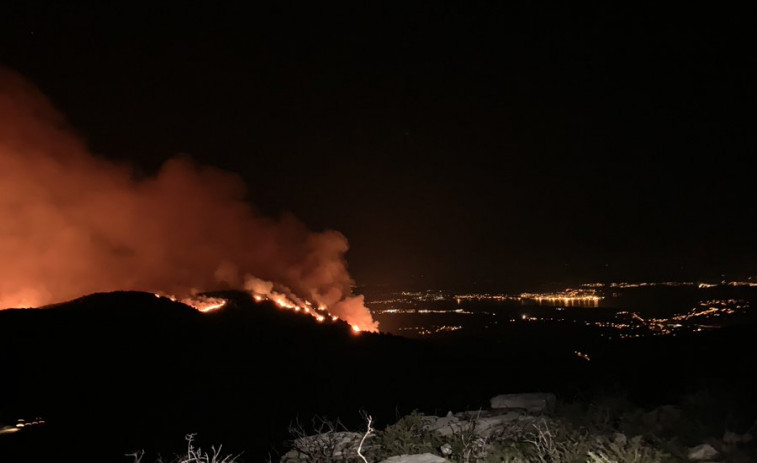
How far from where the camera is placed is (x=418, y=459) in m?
5.84

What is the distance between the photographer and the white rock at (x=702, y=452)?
579cm

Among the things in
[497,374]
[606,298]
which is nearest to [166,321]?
[497,374]

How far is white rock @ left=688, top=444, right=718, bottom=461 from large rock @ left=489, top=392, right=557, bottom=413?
10.6 feet

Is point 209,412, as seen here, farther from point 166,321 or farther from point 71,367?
point 166,321

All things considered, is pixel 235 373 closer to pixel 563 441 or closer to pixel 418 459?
pixel 418 459

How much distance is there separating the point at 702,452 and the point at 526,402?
162 inches

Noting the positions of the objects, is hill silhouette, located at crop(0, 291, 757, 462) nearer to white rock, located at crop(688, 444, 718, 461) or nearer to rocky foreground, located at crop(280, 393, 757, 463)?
rocky foreground, located at crop(280, 393, 757, 463)

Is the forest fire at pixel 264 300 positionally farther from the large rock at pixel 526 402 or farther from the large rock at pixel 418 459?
the large rock at pixel 418 459

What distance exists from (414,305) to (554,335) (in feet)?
236

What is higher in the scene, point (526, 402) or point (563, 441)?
point (563, 441)

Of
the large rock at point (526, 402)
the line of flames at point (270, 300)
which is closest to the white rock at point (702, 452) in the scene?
the large rock at point (526, 402)

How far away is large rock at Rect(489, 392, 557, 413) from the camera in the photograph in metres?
9.43

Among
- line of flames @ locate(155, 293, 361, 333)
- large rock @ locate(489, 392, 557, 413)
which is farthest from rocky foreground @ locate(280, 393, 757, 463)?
line of flames @ locate(155, 293, 361, 333)

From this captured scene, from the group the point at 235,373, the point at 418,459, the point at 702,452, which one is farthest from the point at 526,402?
the point at 235,373
